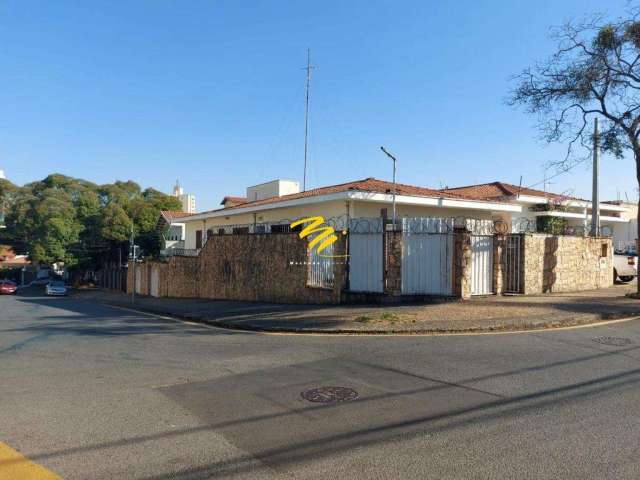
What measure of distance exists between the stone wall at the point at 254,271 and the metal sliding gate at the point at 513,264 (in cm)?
521

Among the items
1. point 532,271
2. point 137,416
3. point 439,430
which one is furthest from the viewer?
point 532,271

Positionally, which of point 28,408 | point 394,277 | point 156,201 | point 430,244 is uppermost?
point 156,201

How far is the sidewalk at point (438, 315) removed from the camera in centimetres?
1120

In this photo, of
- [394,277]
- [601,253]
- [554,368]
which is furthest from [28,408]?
[601,253]

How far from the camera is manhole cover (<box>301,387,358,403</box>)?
609cm

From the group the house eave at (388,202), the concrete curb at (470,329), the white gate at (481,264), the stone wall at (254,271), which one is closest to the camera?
the concrete curb at (470,329)

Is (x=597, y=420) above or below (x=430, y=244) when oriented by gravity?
below

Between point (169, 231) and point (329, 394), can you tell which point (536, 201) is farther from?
point (169, 231)

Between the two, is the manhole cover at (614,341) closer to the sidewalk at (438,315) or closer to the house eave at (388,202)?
the sidewalk at (438,315)

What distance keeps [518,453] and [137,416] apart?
3.81 metres

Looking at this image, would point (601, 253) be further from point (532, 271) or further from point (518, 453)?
point (518, 453)

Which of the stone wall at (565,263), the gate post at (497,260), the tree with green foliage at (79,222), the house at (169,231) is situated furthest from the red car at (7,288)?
the stone wall at (565,263)

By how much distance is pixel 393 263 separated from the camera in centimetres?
1474

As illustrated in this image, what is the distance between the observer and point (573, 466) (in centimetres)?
411
